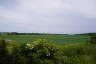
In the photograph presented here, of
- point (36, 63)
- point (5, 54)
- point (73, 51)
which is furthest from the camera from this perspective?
point (73, 51)

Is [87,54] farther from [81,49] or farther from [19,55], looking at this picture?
[19,55]

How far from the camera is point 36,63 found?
552 inches

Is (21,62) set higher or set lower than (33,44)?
lower

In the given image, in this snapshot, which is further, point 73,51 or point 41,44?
point 73,51

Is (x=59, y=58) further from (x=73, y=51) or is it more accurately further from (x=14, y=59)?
(x=73, y=51)

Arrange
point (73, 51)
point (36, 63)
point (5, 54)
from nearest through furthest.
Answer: point (36, 63), point (5, 54), point (73, 51)

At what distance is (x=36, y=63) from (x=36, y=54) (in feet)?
1.66

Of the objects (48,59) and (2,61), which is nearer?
(48,59)

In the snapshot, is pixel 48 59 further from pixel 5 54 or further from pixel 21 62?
pixel 5 54

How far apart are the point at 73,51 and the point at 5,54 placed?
820cm

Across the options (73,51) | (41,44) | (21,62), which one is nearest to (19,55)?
(21,62)

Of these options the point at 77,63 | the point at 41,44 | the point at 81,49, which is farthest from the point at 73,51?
the point at 41,44

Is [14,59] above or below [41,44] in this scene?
below

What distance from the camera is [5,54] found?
1516cm
